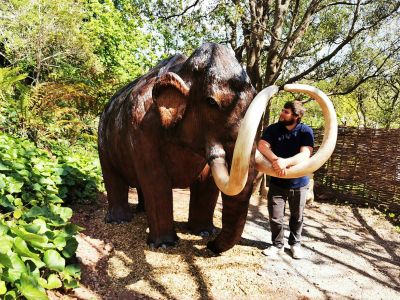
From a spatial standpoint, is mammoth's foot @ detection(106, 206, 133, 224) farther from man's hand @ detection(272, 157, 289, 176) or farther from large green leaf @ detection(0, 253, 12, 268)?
large green leaf @ detection(0, 253, 12, 268)

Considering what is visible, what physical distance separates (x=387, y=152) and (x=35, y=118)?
7.04m

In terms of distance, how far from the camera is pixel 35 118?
7.16m

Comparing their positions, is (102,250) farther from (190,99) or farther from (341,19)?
(341,19)

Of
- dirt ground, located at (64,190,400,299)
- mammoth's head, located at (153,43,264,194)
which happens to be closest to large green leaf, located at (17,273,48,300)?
dirt ground, located at (64,190,400,299)

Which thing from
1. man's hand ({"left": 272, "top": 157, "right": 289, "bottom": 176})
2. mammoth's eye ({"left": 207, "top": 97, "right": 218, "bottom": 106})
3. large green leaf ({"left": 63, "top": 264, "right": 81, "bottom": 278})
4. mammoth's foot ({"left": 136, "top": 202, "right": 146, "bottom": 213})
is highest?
mammoth's eye ({"left": 207, "top": 97, "right": 218, "bottom": 106})

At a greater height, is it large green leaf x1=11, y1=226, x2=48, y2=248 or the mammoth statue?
the mammoth statue

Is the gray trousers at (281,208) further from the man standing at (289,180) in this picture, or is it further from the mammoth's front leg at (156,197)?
the mammoth's front leg at (156,197)

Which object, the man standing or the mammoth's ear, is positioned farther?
the man standing

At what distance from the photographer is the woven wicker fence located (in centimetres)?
736

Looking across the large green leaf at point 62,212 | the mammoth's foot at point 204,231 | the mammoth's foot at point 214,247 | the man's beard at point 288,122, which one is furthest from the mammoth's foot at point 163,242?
the man's beard at point 288,122

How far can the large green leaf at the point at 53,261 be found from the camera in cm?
231

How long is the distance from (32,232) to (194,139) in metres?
1.47

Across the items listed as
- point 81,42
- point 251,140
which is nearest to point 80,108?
point 81,42

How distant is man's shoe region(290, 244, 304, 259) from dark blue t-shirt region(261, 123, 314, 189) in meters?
0.67
